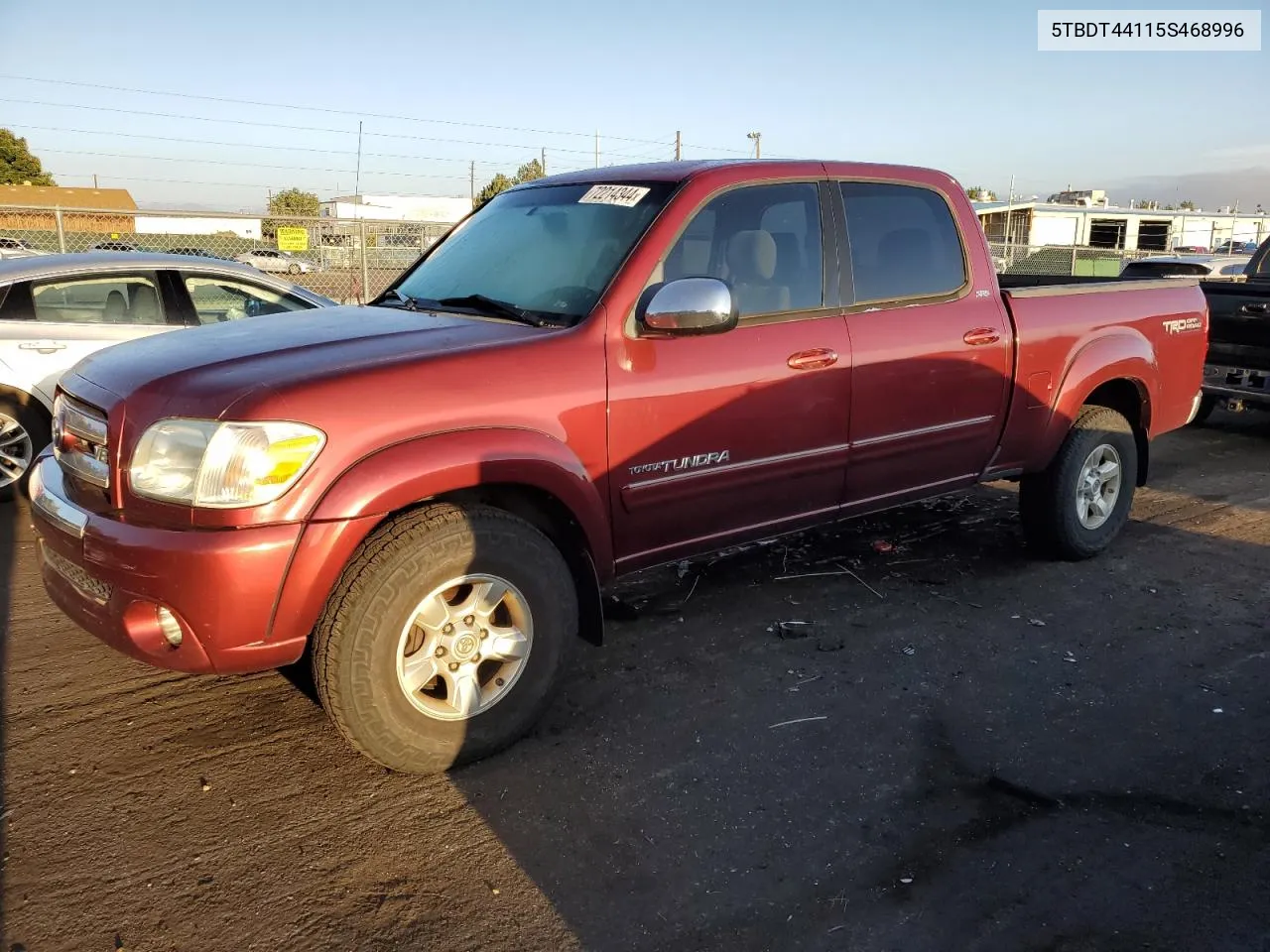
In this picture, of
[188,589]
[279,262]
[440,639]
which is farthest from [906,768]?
[279,262]

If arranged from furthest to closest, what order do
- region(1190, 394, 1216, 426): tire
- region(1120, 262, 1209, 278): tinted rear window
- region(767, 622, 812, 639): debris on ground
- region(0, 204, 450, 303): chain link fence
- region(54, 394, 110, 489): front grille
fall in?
region(1120, 262, 1209, 278): tinted rear window < region(0, 204, 450, 303): chain link fence < region(1190, 394, 1216, 426): tire < region(767, 622, 812, 639): debris on ground < region(54, 394, 110, 489): front grille

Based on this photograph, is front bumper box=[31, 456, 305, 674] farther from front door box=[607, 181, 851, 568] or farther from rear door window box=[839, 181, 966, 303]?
rear door window box=[839, 181, 966, 303]

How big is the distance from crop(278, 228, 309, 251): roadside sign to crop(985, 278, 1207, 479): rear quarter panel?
32.0ft

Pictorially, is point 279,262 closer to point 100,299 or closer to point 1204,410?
point 100,299

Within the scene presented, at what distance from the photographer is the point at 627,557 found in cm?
363

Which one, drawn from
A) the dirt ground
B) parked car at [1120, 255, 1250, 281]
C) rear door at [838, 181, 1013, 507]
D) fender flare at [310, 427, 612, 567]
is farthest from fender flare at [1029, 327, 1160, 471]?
parked car at [1120, 255, 1250, 281]

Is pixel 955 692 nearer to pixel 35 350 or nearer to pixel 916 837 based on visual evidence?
pixel 916 837

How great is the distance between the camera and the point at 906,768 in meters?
3.23

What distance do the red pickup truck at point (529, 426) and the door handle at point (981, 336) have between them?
15 millimetres

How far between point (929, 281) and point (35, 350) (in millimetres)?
5666

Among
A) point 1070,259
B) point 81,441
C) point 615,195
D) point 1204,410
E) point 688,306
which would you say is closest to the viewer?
point 81,441

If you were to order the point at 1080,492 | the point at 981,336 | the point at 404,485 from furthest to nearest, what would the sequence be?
the point at 1080,492, the point at 981,336, the point at 404,485

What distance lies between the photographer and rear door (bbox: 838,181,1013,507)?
4.18m

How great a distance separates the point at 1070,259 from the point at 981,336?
22358 mm
